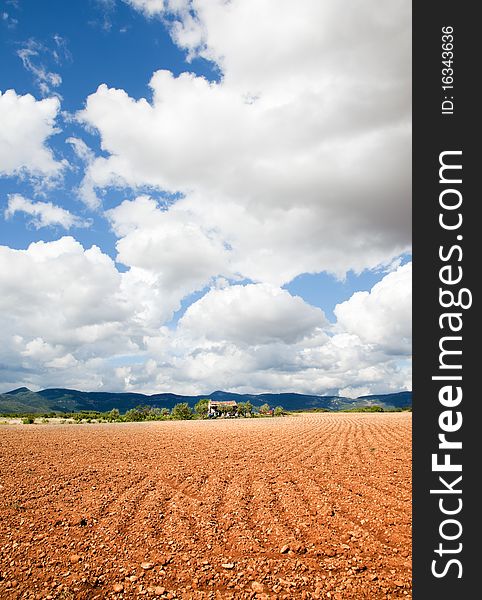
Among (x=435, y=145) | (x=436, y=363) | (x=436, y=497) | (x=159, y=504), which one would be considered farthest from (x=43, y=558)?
(x=435, y=145)

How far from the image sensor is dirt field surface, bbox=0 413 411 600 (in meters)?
8.69

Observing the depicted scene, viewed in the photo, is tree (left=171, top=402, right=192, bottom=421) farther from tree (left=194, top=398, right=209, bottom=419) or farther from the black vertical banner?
the black vertical banner

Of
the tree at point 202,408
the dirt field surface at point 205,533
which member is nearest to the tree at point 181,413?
the tree at point 202,408

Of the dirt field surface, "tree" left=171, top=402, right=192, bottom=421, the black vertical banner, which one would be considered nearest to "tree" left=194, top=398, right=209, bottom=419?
"tree" left=171, top=402, right=192, bottom=421

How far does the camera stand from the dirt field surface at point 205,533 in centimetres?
869

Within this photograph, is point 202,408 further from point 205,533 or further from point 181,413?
point 205,533

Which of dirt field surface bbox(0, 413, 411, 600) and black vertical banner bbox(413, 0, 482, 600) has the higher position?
black vertical banner bbox(413, 0, 482, 600)

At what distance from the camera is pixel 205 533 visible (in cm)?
1155

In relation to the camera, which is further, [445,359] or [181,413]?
[181,413]

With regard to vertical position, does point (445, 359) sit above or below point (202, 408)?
above

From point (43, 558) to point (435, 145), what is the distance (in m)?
14.0

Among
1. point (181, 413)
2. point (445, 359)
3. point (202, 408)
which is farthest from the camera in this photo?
point (202, 408)

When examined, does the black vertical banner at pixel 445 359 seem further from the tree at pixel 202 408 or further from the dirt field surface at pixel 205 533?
the tree at pixel 202 408

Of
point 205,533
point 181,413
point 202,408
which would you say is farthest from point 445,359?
point 202,408
